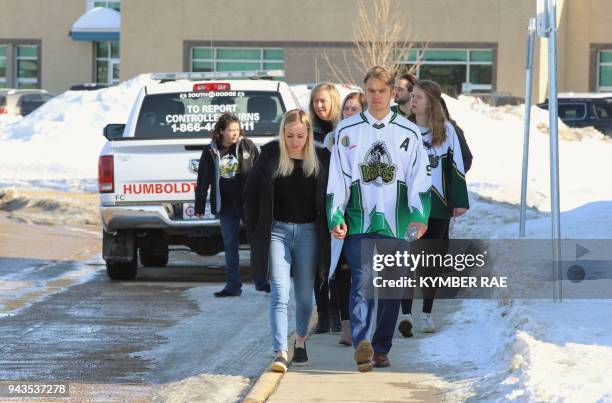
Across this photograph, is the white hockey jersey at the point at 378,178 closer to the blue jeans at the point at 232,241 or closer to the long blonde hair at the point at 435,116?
the long blonde hair at the point at 435,116

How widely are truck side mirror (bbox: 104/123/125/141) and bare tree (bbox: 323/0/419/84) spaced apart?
26.1 meters

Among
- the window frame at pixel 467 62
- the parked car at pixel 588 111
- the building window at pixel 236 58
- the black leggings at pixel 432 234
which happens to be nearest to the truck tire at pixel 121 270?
the black leggings at pixel 432 234

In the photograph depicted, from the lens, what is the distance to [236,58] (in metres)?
46.5

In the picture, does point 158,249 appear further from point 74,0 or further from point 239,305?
point 74,0

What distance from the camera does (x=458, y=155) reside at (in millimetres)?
9109

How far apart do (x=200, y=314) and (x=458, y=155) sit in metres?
2.89

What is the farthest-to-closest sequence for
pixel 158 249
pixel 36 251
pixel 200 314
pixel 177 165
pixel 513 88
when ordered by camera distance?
1. pixel 513 88
2. pixel 36 251
3. pixel 158 249
4. pixel 177 165
5. pixel 200 314

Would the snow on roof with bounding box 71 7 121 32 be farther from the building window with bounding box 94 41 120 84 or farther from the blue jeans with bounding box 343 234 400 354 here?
the blue jeans with bounding box 343 234 400 354

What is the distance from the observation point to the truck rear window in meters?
13.5

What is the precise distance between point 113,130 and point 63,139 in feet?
56.2

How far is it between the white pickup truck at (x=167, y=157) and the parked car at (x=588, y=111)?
69.5 ft

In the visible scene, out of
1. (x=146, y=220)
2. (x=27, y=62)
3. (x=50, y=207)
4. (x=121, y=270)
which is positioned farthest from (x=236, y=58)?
(x=146, y=220)

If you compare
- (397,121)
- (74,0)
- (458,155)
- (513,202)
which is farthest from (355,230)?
(74,0)

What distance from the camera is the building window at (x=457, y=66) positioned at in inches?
1777
